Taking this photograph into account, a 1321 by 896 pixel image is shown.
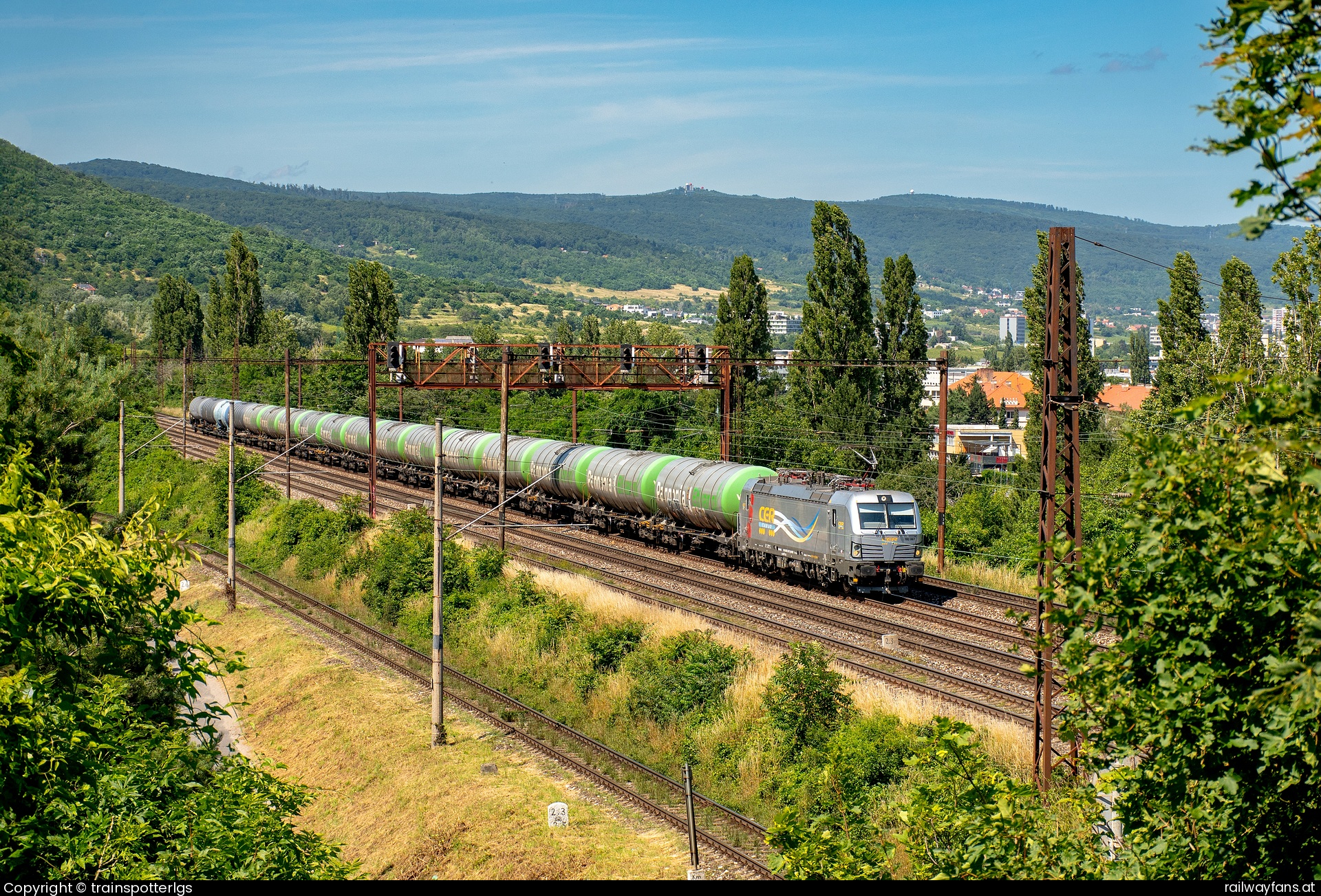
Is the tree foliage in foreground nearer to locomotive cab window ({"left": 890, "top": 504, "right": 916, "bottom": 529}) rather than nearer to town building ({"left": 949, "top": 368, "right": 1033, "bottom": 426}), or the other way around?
locomotive cab window ({"left": 890, "top": 504, "right": 916, "bottom": 529})

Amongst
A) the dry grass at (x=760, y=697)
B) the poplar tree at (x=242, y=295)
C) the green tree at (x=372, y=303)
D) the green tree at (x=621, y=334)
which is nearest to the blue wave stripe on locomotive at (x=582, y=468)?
the dry grass at (x=760, y=697)

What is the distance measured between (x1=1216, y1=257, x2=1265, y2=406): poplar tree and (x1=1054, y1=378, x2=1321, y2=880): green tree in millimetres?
26162

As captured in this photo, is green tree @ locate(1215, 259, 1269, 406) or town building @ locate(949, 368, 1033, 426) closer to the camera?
green tree @ locate(1215, 259, 1269, 406)

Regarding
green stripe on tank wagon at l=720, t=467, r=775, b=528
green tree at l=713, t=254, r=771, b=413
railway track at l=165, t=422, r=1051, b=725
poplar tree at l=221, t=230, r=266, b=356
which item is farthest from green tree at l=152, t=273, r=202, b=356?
green stripe on tank wagon at l=720, t=467, r=775, b=528

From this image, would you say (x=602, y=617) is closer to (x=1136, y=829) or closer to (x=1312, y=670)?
(x=1136, y=829)

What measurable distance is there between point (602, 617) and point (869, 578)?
8.39 meters

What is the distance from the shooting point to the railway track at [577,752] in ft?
57.4

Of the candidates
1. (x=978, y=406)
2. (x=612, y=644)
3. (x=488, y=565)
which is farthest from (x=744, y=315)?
(x=978, y=406)

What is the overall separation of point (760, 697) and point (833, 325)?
3455 centimetres

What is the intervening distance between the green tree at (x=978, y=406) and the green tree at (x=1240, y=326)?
105 metres

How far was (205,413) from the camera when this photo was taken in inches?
3438

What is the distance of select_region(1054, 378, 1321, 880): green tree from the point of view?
19.7ft

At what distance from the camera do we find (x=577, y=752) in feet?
73.3

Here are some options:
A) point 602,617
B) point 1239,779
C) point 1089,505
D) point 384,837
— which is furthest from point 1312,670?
point 1089,505
